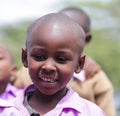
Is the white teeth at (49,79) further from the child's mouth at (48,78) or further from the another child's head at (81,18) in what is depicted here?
the another child's head at (81,18)

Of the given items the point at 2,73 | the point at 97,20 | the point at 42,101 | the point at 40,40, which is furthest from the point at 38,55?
the point at 97,20

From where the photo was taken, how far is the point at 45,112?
242 cm

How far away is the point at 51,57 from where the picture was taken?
2314 mm

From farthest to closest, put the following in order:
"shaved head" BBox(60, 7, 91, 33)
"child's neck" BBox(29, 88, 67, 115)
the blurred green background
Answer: the blurred green background < "shaved head" BBox(60, 7, 91, 33) < "child's neck" BBox(29, 88, 67, 115)

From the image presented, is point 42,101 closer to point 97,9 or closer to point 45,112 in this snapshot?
point 45,112

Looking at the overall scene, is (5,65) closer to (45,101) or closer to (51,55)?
(45,101)

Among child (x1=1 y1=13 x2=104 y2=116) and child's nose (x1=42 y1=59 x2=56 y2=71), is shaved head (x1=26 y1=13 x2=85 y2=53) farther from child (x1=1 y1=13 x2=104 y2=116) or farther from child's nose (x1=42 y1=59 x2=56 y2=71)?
child's nose (x1=42 y1=59 x2=56 y2=71)

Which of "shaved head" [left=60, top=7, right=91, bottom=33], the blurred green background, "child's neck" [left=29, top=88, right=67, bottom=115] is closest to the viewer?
"child's neck" [left=29, top=88, right=67, bottom=115]

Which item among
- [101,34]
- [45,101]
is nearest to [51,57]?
[45,101]

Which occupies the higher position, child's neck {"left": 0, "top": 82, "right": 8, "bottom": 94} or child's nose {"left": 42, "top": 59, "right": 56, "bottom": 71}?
child's nose {"left": 42, "top": 59, "right": 56, "bottom": 71}

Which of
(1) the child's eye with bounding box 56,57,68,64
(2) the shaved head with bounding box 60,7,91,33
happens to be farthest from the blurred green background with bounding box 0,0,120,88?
(1) the child's eye with bounding box 56,57,68,64

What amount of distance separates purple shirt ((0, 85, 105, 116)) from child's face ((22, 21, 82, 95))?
0.08 meters

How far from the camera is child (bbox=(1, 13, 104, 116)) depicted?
2.32m

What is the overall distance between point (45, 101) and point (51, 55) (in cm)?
27
